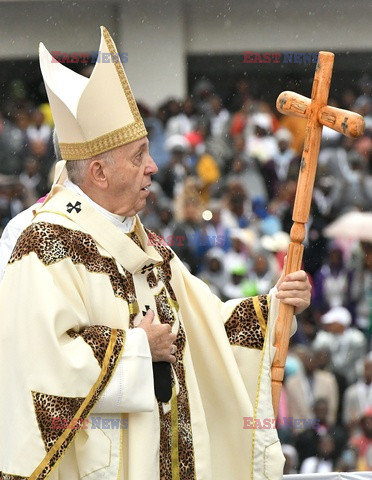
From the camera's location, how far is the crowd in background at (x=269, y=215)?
31.3 feet

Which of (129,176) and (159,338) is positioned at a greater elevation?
(129,176)

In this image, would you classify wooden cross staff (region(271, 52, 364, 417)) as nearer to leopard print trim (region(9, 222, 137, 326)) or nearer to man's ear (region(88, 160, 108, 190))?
leopard print trim (region(9, 222, 137, 326))

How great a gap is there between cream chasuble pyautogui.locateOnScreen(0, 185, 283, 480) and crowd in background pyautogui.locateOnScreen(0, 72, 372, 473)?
412cm

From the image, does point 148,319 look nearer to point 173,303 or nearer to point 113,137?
point 173,303

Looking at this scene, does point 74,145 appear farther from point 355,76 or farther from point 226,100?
point 355,76

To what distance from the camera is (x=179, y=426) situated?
476cm

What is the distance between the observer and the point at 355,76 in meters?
13.6

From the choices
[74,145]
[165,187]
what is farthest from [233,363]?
[165,187]

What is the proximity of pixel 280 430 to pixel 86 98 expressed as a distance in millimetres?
5315

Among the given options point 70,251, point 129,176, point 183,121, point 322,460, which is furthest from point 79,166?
point 183,121

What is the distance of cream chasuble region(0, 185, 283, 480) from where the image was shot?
4348 millimetres

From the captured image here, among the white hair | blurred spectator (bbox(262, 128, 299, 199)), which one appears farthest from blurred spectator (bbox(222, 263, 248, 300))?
the white hair

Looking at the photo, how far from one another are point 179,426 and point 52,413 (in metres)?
0.62

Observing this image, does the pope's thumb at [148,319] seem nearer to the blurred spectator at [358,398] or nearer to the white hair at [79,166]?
the white hair at [79,166]
